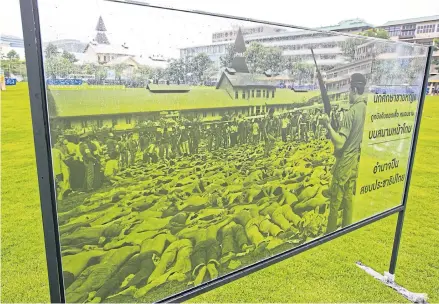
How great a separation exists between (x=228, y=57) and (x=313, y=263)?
1904 mm

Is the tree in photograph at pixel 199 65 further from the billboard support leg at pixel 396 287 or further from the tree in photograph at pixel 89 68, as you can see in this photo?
the billboard support leg at pixel 396 287

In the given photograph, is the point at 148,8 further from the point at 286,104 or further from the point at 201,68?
the point at 286,104

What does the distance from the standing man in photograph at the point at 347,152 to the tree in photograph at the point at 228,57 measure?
74cm

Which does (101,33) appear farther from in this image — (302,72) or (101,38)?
(302,72)

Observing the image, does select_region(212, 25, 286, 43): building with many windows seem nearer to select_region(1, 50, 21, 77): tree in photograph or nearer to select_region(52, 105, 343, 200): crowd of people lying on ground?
select_region(52, 105, 343, 200): crowd of people lying on ground

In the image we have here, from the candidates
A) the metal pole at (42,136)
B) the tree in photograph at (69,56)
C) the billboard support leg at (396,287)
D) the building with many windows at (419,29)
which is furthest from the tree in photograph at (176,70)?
the building with many windows at (419,29)

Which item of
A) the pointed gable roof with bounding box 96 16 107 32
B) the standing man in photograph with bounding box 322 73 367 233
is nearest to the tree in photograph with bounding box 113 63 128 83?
the pointed gable roof with bounding box 96 16 107 32

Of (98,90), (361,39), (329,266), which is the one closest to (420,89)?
(361,39)

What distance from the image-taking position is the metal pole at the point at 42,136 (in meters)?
0.82

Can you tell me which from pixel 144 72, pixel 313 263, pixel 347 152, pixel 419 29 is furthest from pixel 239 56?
pixel 419 29

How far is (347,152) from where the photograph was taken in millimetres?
1768

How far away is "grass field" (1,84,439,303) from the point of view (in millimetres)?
2057

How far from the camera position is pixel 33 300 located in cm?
194

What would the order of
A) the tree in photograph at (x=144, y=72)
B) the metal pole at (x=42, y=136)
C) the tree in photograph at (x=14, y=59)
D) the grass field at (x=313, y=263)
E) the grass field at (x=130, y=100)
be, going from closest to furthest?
the metal pole at (x=42, y=136) < the grass field at (x=130, y=100) < the tree in photograph at (x=144, y=72) < the tree in photograph at (x=14, y=59) < the grass field at (x=313, y=263)
